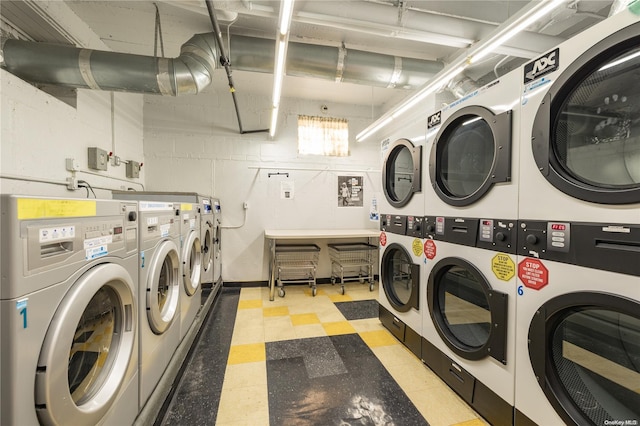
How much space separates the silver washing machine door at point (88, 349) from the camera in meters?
0.77

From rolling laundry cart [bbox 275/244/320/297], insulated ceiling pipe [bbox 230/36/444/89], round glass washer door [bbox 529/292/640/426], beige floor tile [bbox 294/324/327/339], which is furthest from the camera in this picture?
rolling laundry cart [bbox 275/244/320/297]

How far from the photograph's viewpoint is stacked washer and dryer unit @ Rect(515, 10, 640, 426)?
0.98 metres

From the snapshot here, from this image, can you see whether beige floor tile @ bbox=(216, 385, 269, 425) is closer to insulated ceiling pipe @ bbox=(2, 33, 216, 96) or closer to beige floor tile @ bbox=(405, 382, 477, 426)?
beige floor tile @ bbox=(405, 382, 477, 426)

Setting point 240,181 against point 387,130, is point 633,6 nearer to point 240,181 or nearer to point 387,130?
point 387,130

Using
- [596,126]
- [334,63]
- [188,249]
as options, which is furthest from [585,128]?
[188,249]

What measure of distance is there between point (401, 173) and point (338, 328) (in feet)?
5.85

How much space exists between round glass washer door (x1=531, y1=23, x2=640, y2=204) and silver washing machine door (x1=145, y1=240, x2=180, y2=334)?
2149 millimetres

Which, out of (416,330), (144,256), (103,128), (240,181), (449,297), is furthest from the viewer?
(240,181)

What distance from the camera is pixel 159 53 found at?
9.73ft

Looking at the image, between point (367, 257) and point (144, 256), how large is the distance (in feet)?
11.2

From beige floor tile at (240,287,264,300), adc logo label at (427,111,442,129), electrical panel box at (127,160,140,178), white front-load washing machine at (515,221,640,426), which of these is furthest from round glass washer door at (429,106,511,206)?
electrical panel box at (127,160,140,178)

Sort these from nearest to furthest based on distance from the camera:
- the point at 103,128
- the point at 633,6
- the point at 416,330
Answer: the point at 633,6
the point at 416,330
the point at 103,128

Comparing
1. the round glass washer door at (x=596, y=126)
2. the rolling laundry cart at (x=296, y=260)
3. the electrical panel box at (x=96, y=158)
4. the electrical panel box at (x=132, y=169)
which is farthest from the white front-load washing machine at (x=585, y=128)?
the electrical panel box at (x=132, y=169)

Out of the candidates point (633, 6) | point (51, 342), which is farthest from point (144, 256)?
point (633, 6)
